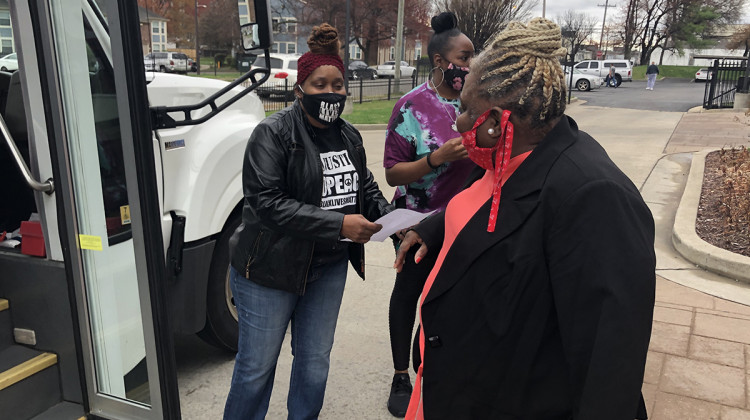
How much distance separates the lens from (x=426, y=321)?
1.58 metres

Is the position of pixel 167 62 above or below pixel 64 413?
above

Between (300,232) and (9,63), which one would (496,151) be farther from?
(9,63)

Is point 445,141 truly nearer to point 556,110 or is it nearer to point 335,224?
point 335,224

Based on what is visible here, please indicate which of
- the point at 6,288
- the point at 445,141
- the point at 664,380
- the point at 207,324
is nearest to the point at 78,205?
the point at 6,288

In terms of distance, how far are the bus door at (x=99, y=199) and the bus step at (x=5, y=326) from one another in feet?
0.86

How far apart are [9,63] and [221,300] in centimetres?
155

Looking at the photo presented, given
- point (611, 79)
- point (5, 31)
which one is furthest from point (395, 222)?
point (611, 79)

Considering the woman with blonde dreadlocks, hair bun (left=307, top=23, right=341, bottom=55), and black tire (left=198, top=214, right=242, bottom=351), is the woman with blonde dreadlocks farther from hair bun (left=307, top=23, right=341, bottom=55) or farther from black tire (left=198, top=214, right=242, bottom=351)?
black tire (left=198, top=214, right=242, bottom=351)

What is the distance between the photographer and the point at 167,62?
118 inches

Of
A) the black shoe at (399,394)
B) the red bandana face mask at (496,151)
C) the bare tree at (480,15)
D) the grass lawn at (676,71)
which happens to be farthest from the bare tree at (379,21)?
the red bandana face mask at (496,151)

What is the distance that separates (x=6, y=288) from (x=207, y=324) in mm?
1038

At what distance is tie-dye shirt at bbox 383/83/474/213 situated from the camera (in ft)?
9.38

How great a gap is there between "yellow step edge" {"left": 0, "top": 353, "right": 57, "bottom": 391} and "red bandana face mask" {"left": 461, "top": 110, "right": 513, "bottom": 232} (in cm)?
199

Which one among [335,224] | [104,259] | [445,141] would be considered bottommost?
[104,259]
